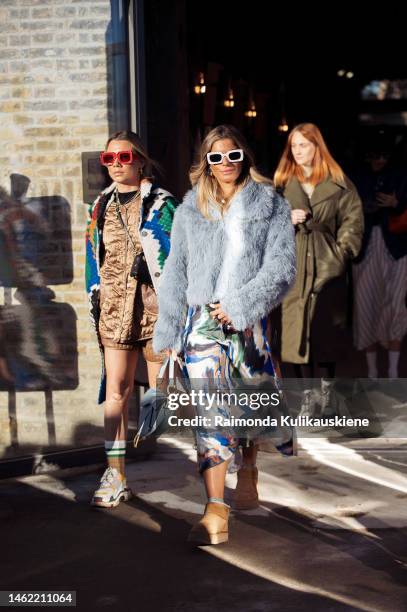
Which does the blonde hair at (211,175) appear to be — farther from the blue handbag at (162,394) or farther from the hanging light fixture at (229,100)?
the hanging light fixture at (229,100)

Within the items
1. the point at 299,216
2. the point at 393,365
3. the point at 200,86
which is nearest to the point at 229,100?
the point at 200,86

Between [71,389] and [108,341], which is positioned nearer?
[108,341]

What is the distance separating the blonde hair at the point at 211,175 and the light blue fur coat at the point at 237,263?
39 millimetres

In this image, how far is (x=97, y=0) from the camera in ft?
23.3

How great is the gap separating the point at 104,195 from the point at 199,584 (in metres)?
2.37

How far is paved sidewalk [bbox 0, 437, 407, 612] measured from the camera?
466cm

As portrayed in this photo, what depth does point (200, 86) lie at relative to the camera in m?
10.9

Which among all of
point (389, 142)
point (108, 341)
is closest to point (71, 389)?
point (108, 341)

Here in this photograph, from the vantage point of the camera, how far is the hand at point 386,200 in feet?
29.0

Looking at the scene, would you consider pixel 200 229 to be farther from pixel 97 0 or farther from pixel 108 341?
pixel 97 0

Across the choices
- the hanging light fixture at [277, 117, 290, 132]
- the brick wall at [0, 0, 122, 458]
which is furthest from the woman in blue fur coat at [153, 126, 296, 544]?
the hanging light fixture at [277, 117, 290, 132]

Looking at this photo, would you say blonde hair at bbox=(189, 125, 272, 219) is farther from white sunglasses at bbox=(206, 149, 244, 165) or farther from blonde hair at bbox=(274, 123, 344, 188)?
blonde hair at bbox=(274, 123, 344, 188)

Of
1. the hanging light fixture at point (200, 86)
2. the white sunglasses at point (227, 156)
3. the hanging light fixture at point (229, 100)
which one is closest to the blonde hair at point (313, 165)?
the white sunglasses at point (227, 156)

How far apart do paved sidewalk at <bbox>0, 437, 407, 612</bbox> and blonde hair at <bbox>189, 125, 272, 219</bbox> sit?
5.08 ft
